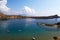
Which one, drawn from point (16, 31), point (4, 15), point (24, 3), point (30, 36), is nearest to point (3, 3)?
point (4, 15)

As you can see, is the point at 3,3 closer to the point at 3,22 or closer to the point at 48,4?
the point at 3,22

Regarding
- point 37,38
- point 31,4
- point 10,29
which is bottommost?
point 37,38

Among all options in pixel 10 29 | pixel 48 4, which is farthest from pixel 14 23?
pixel 48 4

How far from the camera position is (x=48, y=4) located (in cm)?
371

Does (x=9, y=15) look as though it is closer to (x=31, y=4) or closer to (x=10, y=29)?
(x=10, y=29)

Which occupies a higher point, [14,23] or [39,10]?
[39,10]

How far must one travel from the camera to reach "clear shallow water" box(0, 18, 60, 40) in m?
3.53

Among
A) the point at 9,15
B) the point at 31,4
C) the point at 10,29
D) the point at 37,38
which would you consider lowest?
the point at 37,38

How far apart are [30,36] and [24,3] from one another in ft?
2.82

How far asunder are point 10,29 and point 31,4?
2.73 ft

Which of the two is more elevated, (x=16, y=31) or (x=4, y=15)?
(x=4, y=15)

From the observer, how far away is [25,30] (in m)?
3.61

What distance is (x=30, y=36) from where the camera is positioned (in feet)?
11.9

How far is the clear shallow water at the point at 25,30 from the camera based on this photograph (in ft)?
11.6
